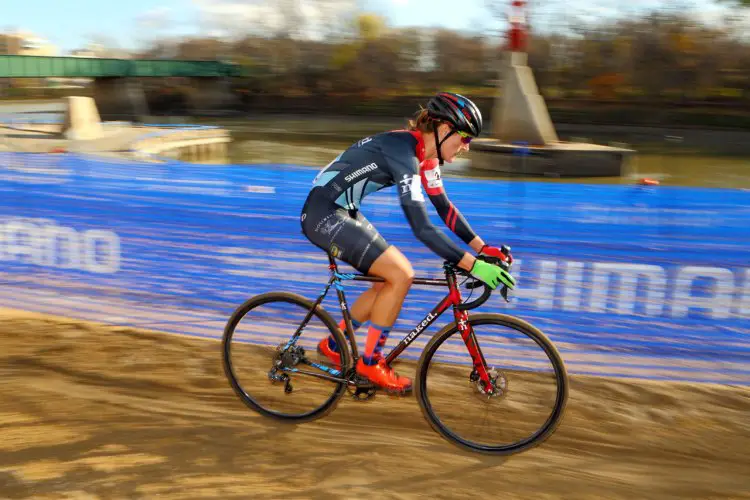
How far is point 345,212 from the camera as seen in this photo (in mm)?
3928

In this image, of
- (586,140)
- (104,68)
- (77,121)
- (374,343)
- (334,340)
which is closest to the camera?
(374,343)

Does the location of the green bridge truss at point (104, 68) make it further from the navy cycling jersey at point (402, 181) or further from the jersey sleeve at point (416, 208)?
the jersey sleeve at point (416, 208)

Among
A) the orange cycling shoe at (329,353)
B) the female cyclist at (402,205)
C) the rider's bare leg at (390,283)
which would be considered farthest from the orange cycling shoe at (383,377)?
the rider's bare leg at (390,283)

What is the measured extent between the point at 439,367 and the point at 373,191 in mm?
1290

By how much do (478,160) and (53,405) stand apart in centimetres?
2310

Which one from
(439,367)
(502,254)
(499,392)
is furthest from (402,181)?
(439,367)

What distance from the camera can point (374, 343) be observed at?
12.8 feet

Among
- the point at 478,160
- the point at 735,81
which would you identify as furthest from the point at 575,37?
the point at 478,160

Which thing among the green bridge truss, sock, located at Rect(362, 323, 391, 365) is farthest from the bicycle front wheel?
the green bridge truss

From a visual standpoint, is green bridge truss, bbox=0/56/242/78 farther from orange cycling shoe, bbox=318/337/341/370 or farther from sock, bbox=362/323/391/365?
sock, bbox=362/323/391/365

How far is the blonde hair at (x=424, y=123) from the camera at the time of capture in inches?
147

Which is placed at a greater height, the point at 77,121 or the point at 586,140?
the point at 77,121

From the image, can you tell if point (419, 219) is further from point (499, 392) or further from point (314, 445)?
point (314, 445)

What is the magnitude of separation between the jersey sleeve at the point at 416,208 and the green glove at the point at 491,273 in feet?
0.31
